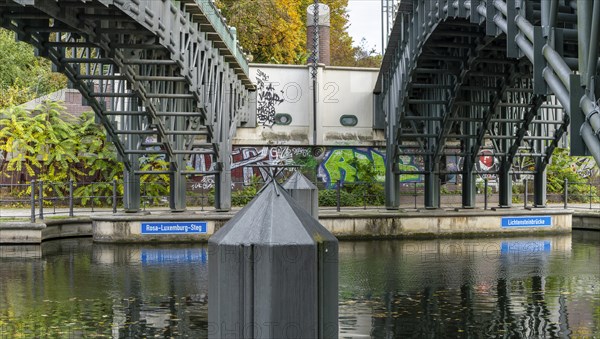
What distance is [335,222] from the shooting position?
3131 cm

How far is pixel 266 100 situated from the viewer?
4441 centimetres

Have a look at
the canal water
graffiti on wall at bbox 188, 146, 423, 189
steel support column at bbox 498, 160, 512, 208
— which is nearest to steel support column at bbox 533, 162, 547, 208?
steel support column at bbox 498, 160, 512, 208

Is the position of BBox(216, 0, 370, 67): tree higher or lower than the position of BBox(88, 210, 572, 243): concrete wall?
higher

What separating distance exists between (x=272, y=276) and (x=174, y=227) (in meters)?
25.6

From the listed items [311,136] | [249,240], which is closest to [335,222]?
[311,136]

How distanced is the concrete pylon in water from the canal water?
29.5 ft

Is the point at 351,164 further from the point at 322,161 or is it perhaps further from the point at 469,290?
the point at 469,290

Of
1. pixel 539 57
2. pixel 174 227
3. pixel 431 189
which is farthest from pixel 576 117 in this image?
pixel 431 189

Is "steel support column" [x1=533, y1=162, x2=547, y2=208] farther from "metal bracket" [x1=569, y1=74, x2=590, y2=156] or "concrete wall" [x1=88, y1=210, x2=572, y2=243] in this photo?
"metal bracket" [x1=569, y1=74, x2=590, y2=156]

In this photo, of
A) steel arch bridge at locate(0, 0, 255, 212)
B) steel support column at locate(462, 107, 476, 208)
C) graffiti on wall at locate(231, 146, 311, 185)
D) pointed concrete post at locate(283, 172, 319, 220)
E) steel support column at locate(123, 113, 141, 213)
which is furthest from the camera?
graffiti on wall at locate(231, 146, 311, 185)

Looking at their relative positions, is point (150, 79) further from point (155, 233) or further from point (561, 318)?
point (561, 318)

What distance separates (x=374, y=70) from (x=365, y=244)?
15340 mm

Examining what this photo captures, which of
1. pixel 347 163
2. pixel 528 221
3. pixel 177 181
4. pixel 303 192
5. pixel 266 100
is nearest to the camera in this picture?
pixel 303 192

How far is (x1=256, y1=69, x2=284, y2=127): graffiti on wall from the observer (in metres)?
44.2
